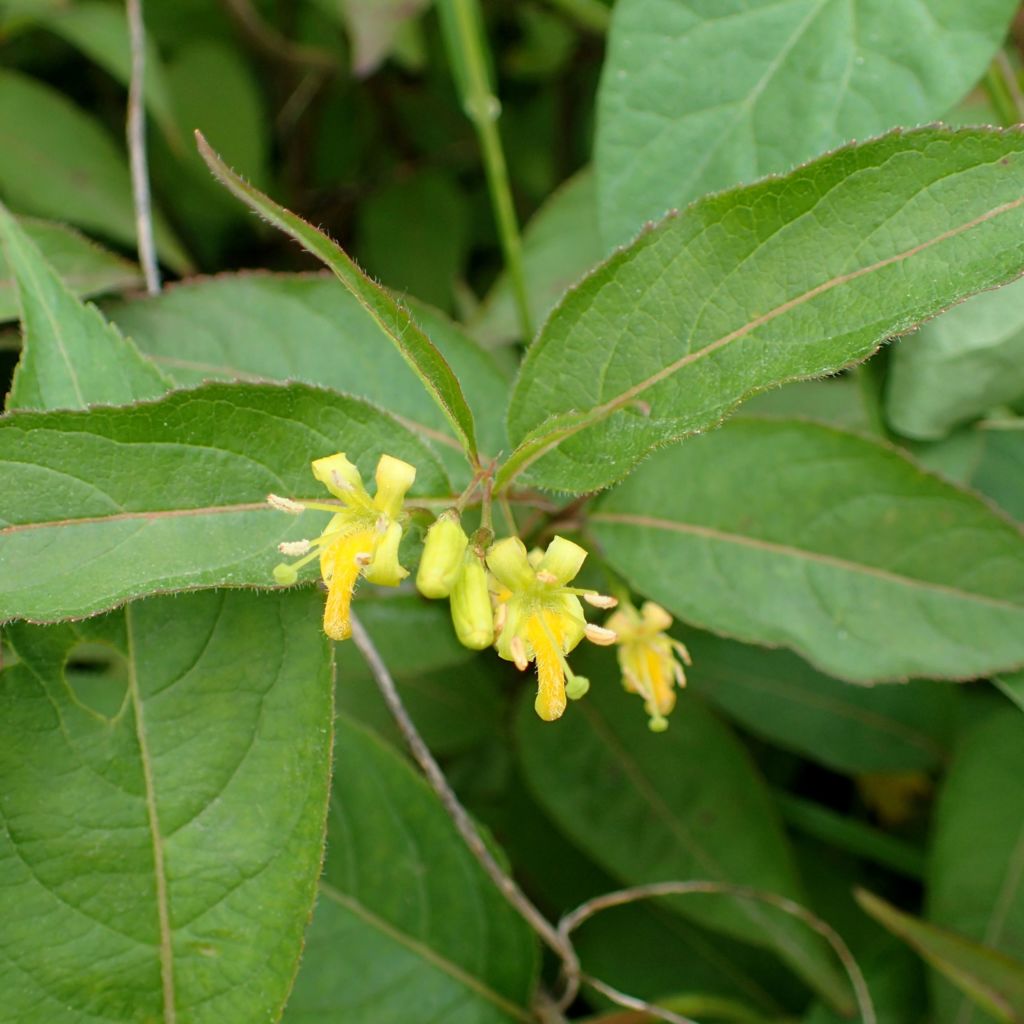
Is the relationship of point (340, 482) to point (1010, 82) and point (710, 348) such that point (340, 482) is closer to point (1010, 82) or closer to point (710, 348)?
point (710, 348)

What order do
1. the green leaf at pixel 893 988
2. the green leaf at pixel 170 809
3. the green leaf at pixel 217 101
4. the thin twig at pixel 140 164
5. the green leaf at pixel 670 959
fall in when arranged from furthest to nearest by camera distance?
the green leaf at pixel 217 101 → the green leaf at pixel 670 959 → the green leaf at pixel 893 988 → the thin twig at pixel 140 164 → the green leaf at pixel 170 809

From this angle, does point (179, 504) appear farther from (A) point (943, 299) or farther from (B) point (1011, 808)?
(B) point (1011, 808)

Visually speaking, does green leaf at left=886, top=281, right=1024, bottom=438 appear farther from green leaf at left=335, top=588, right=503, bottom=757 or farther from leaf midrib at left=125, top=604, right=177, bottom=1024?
leaf midrib at left=125, top=604, right=177, bottom=1024

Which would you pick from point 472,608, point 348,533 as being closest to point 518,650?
point 472,608

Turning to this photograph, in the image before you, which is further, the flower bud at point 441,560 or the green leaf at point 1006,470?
the green leaf at point 1006,470

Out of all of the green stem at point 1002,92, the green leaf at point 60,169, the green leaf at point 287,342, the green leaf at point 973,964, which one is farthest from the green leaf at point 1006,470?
the green leaf at point 60,169

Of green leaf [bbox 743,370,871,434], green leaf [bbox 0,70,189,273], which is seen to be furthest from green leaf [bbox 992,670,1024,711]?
green leaf [bbox 0,70,189,273]

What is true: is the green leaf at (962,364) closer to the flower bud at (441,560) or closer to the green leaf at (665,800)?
the green leaf at (665,800)
